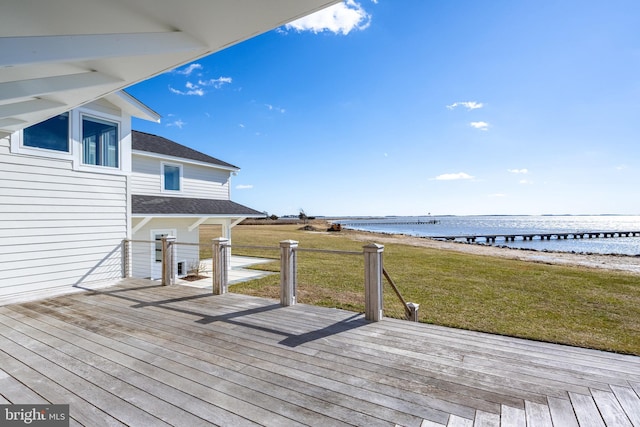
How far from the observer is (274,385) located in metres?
2.61

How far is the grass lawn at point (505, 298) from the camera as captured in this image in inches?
217

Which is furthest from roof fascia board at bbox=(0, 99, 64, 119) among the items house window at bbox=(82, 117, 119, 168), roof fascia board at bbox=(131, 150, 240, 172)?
roof fascia board at bbox=(131, 150, 240, 172)

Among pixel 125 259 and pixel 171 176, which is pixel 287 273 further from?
pixel 171 176

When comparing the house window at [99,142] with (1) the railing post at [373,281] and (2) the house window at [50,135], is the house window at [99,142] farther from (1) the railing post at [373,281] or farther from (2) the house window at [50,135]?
(1) the railing post at [373,281]

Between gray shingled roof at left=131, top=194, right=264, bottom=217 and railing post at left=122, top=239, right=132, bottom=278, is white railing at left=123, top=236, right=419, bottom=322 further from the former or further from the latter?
gray shingled roof at left=131, top=194, right=264, bottom=217

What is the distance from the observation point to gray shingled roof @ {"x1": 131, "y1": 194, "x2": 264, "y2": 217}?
8.47 m

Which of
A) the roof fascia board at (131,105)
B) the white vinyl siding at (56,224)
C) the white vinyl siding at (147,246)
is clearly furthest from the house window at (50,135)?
the white vinyl siding at (147,246)

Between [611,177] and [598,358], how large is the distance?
47136 mm

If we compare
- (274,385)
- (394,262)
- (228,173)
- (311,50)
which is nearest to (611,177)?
(394,262)

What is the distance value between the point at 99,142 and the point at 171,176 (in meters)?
3.91

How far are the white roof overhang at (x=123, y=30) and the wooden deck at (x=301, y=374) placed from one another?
2738 mm

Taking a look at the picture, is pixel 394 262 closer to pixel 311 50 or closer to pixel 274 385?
pixel 311 50

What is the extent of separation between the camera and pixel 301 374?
2.81m

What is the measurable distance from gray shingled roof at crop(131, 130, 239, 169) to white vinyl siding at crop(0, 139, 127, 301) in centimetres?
330
